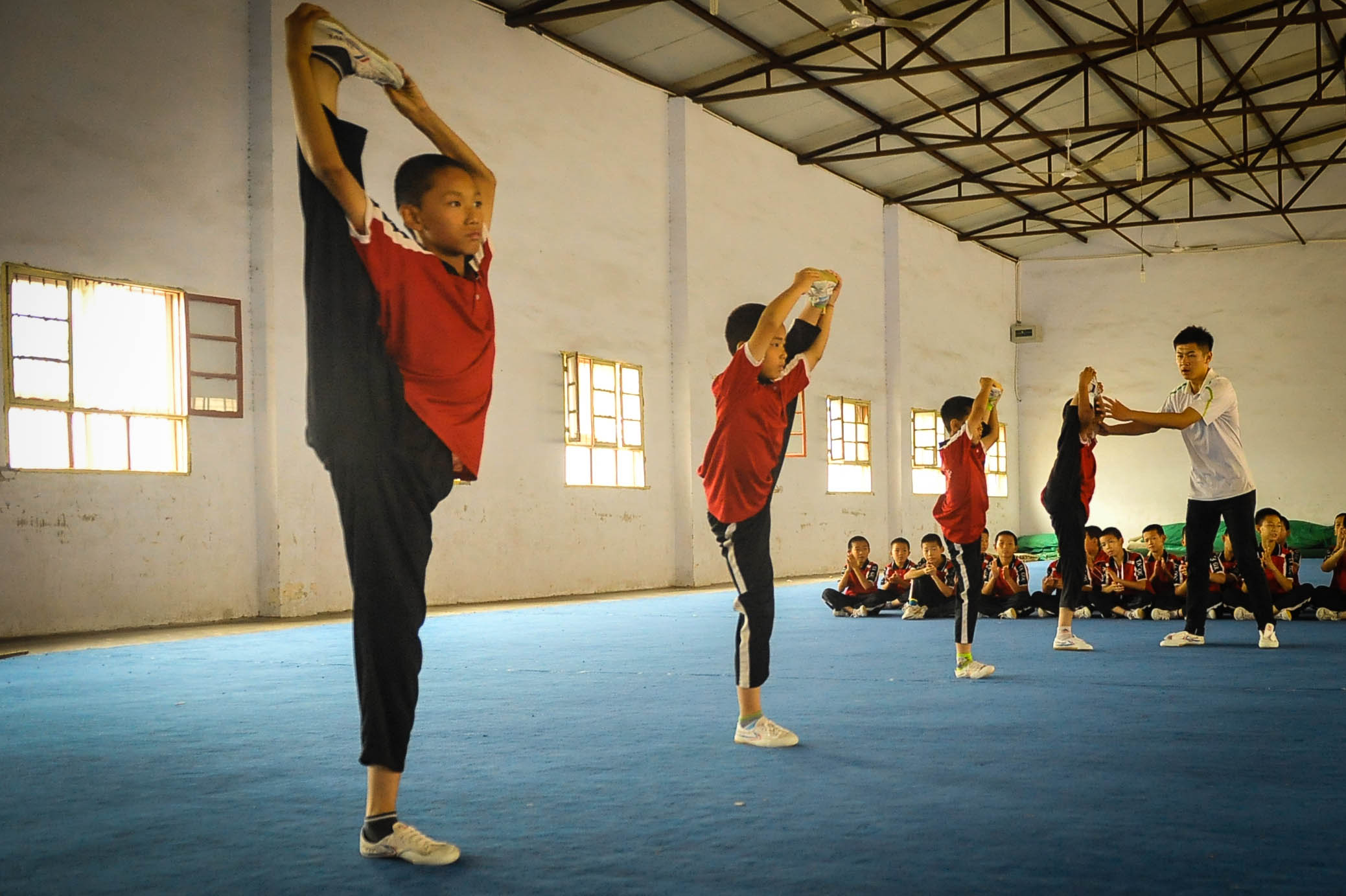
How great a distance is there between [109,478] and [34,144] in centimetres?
234

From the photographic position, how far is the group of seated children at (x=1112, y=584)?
8641mm

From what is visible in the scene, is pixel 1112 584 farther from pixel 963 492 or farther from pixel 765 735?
pixel 765 735

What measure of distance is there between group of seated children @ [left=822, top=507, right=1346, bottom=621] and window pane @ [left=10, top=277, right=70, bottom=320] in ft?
20.1

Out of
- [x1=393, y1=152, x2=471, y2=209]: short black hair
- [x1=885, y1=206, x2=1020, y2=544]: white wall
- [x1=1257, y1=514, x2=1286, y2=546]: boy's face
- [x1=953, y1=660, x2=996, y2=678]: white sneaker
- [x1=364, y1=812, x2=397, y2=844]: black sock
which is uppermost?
Result: [x1=885, y1=206, x2=1020, y2=544]: white wall

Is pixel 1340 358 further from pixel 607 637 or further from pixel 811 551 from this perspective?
pixel 607 637

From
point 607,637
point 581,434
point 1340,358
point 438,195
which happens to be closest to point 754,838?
point 438,195

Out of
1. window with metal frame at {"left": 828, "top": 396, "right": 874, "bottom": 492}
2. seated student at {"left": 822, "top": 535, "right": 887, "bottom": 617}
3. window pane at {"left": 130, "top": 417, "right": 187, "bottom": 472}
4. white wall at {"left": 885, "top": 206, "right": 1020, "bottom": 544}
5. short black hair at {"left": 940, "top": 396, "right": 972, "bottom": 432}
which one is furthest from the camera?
white wall at {"left": 885, "top": 206, "right": 1020, "bottom": 544}

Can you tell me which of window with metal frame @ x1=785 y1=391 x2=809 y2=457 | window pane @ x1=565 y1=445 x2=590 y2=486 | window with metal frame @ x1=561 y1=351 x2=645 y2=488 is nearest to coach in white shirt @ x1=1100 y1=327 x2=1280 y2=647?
window with metal frame @ x1=561 y1=351 x2=645 y2=488

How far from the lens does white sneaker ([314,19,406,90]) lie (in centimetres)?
246

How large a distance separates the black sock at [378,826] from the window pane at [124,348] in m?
6.82

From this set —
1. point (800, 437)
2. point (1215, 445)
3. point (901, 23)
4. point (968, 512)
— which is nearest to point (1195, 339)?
point (1215, 445)

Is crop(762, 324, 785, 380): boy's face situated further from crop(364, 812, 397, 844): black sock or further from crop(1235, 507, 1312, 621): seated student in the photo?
crop(1235, 507, 1312, 621): seated student

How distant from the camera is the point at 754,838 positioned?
8.96 feet

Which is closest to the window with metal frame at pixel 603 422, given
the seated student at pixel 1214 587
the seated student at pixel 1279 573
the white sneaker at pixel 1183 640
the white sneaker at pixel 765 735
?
the seated student at pixel 1214 587
